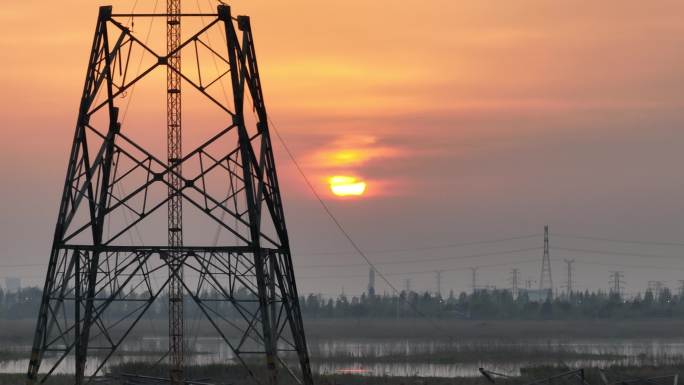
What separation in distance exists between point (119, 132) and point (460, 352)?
2091 inches

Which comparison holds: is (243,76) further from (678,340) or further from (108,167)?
(678,340)

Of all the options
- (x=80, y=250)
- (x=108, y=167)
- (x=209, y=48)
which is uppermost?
(x=209, y=48)

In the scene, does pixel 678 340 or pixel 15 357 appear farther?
pixel 678 340

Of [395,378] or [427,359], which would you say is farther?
[427,359]

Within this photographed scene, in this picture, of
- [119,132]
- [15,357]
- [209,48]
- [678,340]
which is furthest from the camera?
[678,340]

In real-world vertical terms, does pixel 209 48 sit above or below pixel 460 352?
above

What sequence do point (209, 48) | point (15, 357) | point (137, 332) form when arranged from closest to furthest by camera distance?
point (209, 48), point (15, 357), point (137, 332)

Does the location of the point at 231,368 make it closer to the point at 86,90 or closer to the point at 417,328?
the point at 86,90

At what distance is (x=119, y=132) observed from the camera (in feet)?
187

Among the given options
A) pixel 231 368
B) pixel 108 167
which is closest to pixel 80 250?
pixel 108 167

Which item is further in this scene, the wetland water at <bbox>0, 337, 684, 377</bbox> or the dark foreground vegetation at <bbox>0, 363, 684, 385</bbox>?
the wetland water at <bbox>0, 337, 684, 377</bbox>

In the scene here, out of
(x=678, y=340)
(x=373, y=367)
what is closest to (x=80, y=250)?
(x=373, y=367)

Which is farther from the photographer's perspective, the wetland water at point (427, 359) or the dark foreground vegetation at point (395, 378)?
the wetland water at point (427, 359)

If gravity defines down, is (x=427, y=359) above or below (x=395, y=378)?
above
